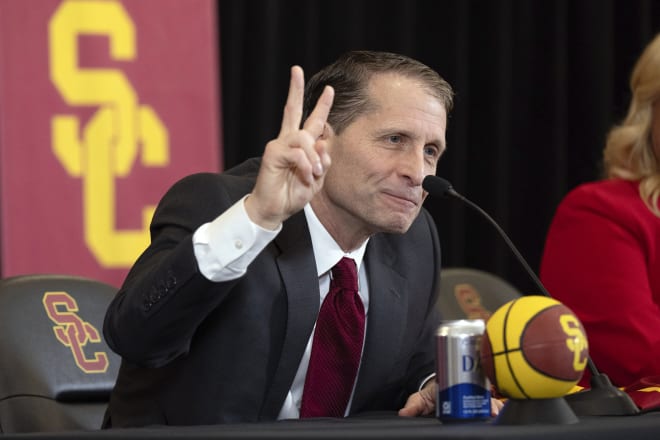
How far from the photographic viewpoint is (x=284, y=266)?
6.20ft

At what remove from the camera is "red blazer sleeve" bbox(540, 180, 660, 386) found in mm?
2518

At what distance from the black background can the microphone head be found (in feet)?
7.26

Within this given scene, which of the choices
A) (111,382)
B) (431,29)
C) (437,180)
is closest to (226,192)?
(437,180)

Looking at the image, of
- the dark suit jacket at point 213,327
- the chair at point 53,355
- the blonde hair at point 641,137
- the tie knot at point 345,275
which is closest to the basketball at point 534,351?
the dark suit jacket at point 213,327

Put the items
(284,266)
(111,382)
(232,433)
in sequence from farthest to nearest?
(111,382) → (284,266) → (232,433)

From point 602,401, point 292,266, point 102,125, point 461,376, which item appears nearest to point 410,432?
point 461,376

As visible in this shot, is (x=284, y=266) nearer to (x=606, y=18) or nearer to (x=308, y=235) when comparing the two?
(x=308, y=235)

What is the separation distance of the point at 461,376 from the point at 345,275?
571 millimetres

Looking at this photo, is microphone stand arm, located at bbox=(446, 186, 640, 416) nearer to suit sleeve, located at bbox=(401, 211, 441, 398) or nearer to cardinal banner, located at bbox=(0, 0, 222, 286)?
suit sleeve, located at bbox=(401, 211, 441, 398)

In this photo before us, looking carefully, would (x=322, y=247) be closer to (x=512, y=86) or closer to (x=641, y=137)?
(x=641, y=137)

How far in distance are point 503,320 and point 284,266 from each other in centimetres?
57

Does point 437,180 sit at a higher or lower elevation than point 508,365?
higher

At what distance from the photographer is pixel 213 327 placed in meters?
1.83

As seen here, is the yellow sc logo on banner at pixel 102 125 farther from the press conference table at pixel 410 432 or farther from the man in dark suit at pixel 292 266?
the press conference table at pixel 410 432
